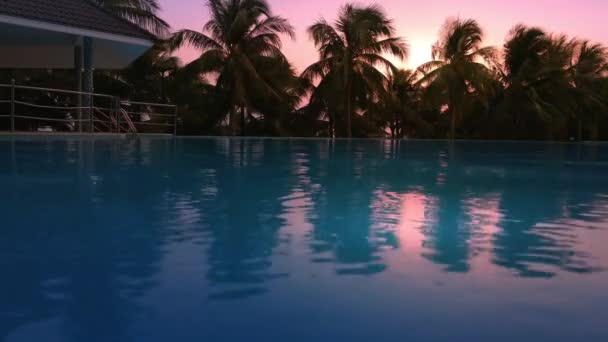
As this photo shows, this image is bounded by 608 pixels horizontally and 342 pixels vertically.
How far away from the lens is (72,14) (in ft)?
37.8

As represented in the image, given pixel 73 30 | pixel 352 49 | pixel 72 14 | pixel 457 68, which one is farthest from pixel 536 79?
pixel 73 30

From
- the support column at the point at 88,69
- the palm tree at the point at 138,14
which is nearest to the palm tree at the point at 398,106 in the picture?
the palm tree at the point at 138,14

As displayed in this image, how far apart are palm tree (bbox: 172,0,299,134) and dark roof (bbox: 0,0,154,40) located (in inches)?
330

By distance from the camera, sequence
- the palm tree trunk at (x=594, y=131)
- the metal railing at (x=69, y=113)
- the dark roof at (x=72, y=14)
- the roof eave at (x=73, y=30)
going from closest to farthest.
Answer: the roof eave at (x=73, y=30)
the dark roof at (x=72, y=14)
the metal railing at (x=69, y=113)
the palm tree trunk at (x=594, y=131)

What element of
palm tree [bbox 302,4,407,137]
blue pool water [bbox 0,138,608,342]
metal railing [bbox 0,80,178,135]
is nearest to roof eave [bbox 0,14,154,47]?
metal railing [bbox 0,80,178,135]

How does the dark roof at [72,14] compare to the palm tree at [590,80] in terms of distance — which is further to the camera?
the palm tree at [590,80]

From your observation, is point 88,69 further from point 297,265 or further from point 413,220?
point 297,265

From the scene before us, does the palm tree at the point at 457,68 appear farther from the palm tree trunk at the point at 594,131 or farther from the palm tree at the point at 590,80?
the palm tree trunk at the point at 594,131

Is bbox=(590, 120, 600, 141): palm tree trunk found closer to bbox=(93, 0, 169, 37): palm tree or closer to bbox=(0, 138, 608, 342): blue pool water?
bbox=(93, 0, 169, 37): palm tree

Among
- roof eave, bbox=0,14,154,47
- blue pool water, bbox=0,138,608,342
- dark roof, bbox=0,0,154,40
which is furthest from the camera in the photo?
dark roof, bbox=0,0,154,40

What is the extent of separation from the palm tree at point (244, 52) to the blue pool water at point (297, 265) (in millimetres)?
17680

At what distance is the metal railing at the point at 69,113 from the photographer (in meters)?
11.8

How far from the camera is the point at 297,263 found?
188 centimetres

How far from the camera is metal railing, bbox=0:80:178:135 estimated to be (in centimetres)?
1182
